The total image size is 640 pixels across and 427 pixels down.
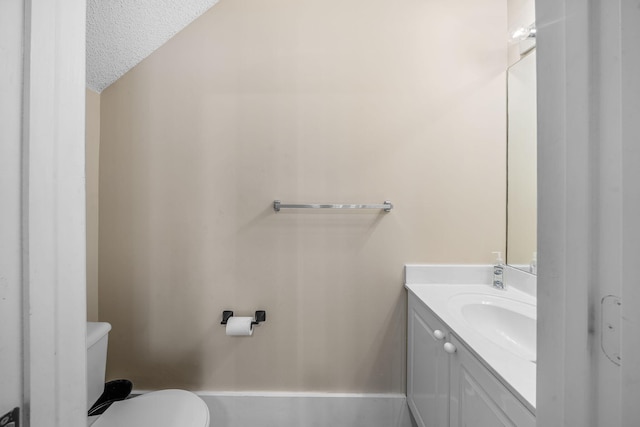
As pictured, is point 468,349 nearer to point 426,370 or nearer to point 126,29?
point 426,370

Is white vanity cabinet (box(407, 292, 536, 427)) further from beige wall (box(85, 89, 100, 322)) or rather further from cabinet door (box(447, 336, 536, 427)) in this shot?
beige wall (box(85, 89, 100, 322))

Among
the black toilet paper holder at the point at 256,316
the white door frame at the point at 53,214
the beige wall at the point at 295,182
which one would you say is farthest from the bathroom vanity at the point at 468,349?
the white door frame at the point at 53,214

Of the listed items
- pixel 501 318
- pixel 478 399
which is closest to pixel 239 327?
pixel 478 399

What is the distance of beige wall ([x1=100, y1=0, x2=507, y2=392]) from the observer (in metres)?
1.31

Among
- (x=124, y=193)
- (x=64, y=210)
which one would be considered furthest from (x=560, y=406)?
Answer: (x=124, y=193)

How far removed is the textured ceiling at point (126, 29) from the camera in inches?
43.2

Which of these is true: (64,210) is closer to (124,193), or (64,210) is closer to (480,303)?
(124,193)

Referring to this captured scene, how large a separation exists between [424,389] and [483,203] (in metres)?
0.95

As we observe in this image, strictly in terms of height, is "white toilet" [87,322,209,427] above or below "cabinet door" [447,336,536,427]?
below

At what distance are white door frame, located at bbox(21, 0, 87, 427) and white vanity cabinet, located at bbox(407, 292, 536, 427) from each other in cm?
90

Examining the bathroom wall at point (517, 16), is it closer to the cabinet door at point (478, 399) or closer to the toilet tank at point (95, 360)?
the cabinet door at point (478, 399)

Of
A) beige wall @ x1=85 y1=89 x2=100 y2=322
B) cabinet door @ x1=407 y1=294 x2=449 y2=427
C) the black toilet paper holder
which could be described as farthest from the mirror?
beige wall @ x1=85 y1=89 x2=100 y2=322

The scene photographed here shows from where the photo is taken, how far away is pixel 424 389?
3.62 ft

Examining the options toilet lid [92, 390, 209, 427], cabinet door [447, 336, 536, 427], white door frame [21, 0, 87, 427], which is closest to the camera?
white door frame [21, 0, 87, 427]
